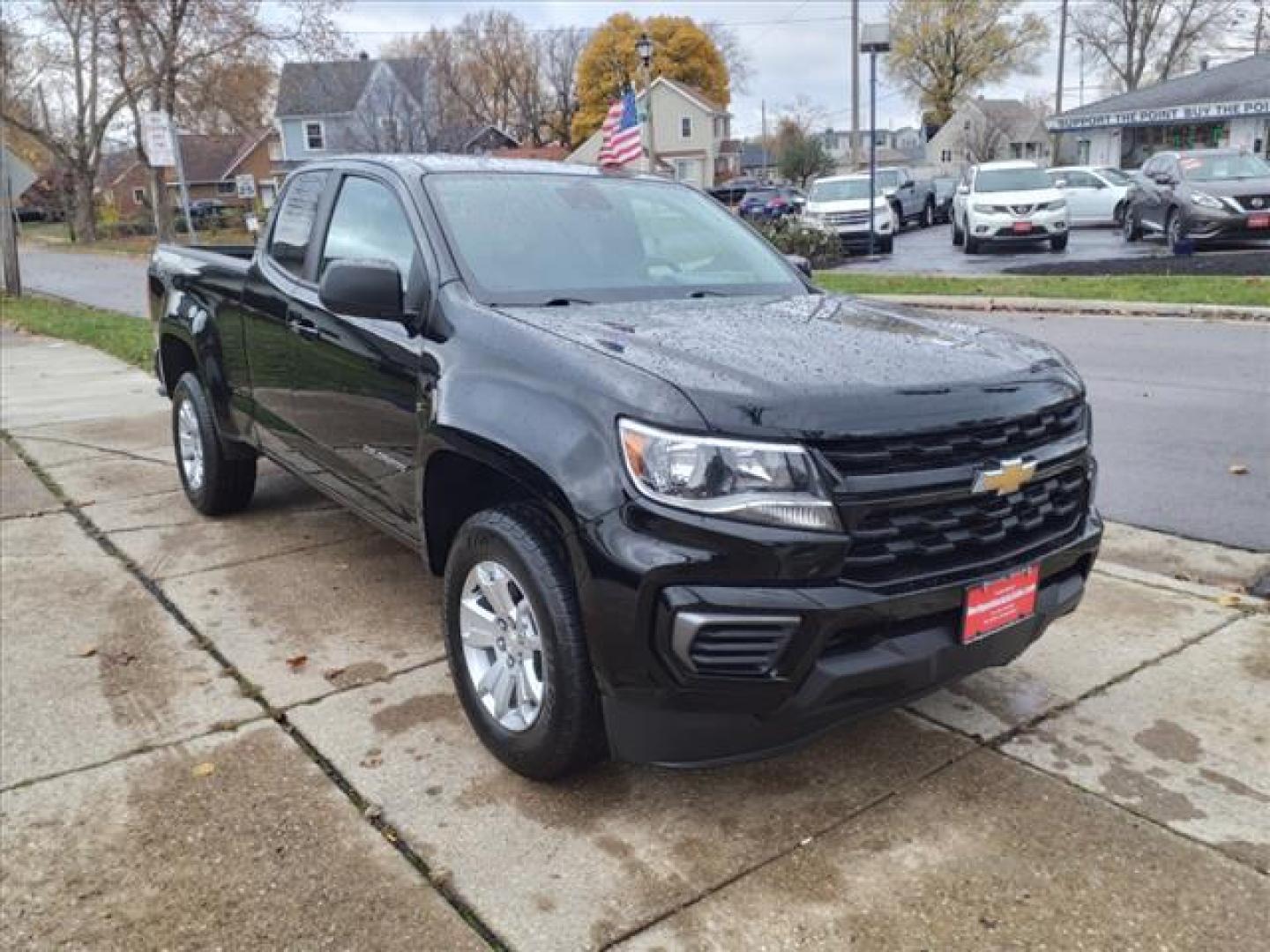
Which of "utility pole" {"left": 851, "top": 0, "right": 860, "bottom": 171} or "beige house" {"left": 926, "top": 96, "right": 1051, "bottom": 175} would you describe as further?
"beige house" {"left": 926, "top": 96, "right": 1051, "bottom": 175}

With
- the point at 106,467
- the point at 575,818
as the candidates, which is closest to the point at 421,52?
the point at 106,467

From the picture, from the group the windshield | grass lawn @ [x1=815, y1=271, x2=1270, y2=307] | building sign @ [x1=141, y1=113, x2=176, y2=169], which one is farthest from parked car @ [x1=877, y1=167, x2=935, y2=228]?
building sign @ [x1=141, y1=113, x2=176, y2=169]

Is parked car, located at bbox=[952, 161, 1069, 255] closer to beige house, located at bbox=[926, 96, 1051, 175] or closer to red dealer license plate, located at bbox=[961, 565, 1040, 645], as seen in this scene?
red dealer license plate, located at bbox=[961, 565, 1040, 645]

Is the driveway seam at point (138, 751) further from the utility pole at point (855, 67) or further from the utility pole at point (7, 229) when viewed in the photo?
the utility pole at point (855, 67)

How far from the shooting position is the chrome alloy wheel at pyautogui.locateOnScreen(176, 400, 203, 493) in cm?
576

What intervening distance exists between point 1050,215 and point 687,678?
19.0 metres

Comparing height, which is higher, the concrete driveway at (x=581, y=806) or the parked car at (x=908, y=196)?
the parked car at (x=908, y=196)

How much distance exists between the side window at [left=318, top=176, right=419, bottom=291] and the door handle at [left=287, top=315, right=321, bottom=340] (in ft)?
0.74

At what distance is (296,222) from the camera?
479 centimetres

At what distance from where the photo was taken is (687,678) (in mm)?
2568

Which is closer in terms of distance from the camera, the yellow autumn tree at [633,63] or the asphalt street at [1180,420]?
the asphalt street at [1180,420]

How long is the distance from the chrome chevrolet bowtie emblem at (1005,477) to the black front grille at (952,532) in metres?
0.03

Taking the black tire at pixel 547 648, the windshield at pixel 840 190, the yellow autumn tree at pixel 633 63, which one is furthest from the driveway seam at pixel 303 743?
the yellow autumn tree at pixel 633 63

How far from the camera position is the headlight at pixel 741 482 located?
2.55 m
